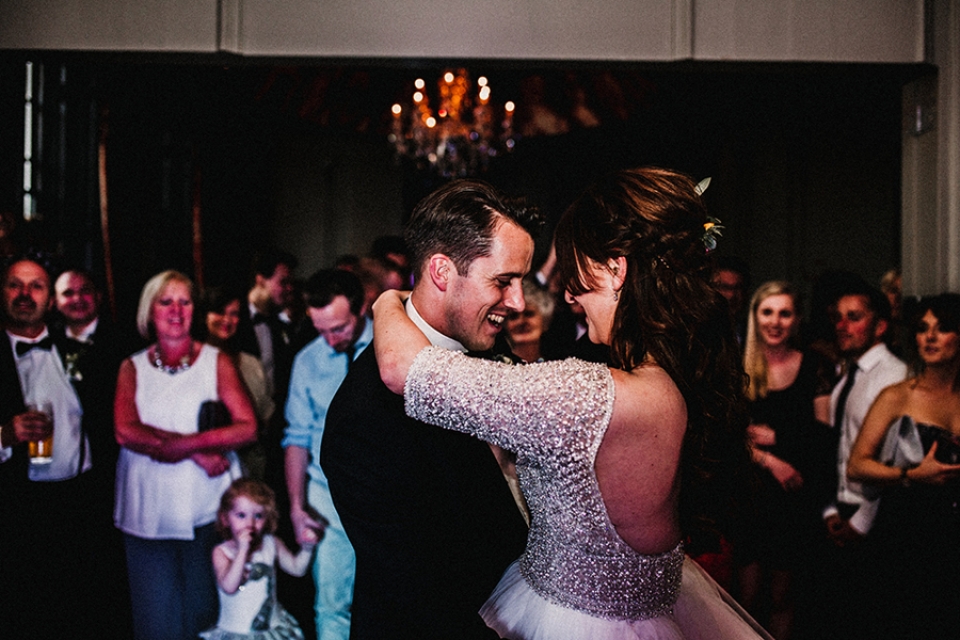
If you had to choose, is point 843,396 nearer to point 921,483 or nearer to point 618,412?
point 921,483

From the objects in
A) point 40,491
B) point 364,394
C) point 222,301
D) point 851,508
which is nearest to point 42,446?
point 40,491

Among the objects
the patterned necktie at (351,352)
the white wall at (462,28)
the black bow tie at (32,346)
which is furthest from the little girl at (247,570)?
the white wall at (462,28)

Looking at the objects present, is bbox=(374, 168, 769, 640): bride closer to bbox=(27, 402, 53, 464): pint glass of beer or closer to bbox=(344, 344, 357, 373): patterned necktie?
bbox=(344, 344, 357, 373): patterned necktie

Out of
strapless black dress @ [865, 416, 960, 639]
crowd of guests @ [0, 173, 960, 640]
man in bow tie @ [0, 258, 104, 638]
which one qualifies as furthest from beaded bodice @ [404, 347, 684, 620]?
man in bow tie @ [0, 258, 104, 638]

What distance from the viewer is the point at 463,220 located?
1.87m

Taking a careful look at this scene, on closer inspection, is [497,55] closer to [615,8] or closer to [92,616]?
[615,8]

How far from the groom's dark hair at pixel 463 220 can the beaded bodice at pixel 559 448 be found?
1.14 feet

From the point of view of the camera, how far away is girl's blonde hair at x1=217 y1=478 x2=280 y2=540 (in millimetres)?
3617

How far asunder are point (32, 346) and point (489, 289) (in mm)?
2641

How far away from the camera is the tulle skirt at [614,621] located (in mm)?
1738

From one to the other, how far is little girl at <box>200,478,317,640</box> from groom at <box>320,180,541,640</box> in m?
1.94

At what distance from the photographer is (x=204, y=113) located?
28.4 ft

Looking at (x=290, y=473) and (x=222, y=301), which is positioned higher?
(x=222, y=301)

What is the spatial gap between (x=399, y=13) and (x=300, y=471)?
1976 millimetres
